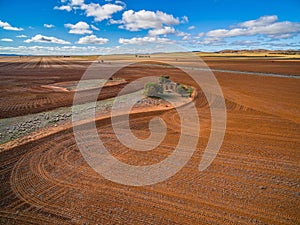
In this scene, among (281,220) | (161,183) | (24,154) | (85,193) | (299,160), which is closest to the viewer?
(281,220)

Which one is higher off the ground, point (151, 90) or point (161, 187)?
point (151, 90)

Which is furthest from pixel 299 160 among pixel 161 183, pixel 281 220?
pixel 161 183

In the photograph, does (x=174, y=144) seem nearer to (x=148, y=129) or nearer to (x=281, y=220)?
(x=148, y=129)

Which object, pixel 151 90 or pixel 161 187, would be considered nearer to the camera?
pixel 161 187

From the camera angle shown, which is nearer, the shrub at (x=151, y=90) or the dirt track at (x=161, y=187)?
the dirt track at (x=161, y=187)

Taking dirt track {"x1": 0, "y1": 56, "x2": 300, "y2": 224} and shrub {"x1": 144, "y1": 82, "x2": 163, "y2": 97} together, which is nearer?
dirt track {"x1": 0, "y1": 56, "x2": 300, "y2": 224}

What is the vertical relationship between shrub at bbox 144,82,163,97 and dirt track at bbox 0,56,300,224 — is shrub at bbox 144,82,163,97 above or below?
above

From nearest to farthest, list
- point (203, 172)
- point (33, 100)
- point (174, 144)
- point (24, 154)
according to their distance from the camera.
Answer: point (203, 172)
point (24, 154)
point (174, 144)
point (33, 100)

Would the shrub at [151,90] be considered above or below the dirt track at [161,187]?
above
